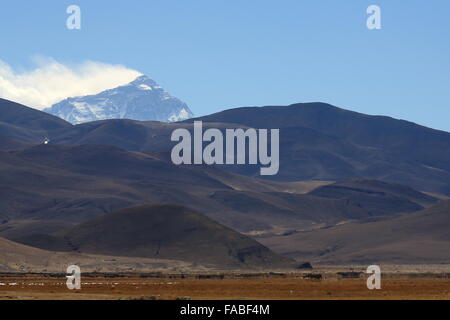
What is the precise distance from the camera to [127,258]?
173 metres

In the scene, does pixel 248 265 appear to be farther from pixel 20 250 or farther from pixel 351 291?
pixel 351 291

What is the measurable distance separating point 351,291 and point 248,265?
316 ft

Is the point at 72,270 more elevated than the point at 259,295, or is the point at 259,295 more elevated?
the point at 72,270

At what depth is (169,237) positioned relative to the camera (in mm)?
193375
